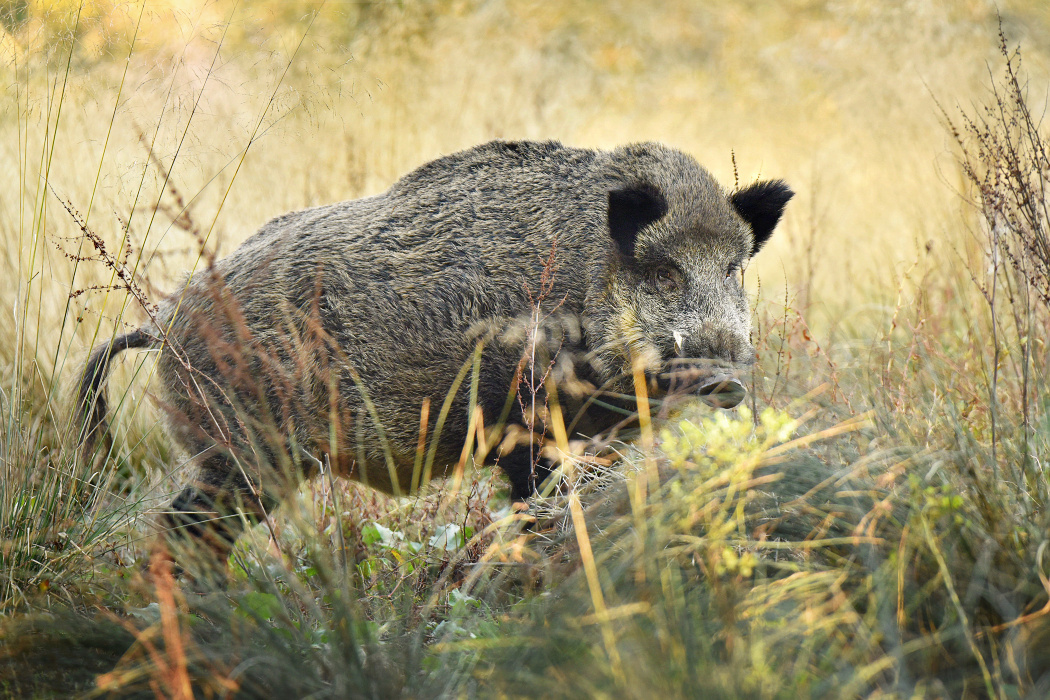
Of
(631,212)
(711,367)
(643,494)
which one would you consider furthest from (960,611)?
(631,212)

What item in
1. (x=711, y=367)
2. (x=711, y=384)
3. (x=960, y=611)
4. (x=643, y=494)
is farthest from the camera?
A: (x=711, y=367)

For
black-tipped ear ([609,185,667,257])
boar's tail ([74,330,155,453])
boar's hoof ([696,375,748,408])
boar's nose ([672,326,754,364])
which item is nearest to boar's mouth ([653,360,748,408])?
boar's hoof ([696,375,748,408])

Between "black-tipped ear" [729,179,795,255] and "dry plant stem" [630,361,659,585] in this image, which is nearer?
"dry plant stem" [630,361,659,585]

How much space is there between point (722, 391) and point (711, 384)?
20 cm

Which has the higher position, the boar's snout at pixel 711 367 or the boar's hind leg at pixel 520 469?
the boar's snout at pixel 711 367

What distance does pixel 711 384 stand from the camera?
3355 millimetres

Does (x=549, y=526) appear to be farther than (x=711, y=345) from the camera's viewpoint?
No

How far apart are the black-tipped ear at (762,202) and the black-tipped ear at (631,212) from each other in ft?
1.78

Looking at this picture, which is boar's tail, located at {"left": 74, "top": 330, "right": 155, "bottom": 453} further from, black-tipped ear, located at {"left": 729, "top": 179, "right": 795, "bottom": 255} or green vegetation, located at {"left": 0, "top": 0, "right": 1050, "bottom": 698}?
black-tipped ear, located at {"left": 729, "top": 179, "right": 795, "bottom": 255}

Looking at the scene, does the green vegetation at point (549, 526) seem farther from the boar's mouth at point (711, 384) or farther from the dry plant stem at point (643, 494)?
the boar's mouth at point (711, 384)

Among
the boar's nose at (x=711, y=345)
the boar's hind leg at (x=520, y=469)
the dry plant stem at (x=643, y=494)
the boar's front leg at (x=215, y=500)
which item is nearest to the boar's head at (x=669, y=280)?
the boar's nose at (x=711, y=345)

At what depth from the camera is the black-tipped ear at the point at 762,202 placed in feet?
13.2

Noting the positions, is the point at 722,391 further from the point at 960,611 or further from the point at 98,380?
the point at 98,380

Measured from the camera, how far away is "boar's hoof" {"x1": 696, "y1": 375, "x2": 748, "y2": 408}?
3.33 metres
